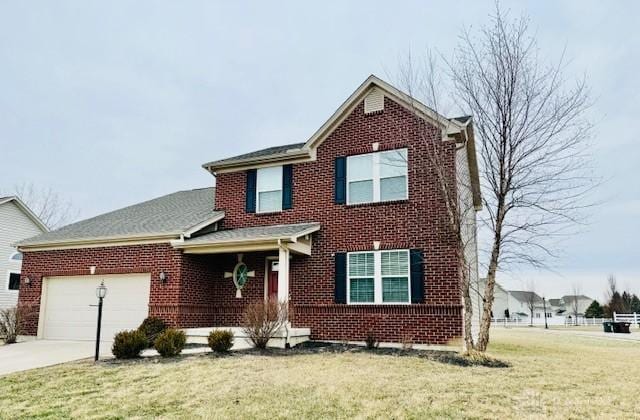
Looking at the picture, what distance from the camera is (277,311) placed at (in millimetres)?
11727

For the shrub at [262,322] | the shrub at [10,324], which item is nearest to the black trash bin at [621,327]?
the shrub at [262,322]

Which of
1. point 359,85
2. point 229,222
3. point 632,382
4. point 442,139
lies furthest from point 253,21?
point 632,382

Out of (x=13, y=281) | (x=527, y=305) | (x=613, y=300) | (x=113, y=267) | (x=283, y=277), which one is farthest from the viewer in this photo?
(x=527, y=305)

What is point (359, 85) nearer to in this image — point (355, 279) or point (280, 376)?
point (355, 279)

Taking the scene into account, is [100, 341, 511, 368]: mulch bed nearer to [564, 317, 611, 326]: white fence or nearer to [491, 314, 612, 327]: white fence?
[491, 314, 612, 327]: white fence

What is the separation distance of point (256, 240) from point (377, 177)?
3803mm

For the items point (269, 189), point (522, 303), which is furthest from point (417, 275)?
point (522, 303)

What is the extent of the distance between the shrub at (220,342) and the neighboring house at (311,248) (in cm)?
184

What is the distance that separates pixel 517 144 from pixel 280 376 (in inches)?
306

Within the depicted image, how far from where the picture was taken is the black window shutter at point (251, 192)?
15289 millimetres

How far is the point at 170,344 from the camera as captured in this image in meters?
10.7

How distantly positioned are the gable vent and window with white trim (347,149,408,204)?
131 centimetres

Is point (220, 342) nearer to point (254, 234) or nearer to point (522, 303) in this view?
point (254, 234)

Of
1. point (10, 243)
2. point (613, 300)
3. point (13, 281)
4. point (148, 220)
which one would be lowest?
point (613, 300)
